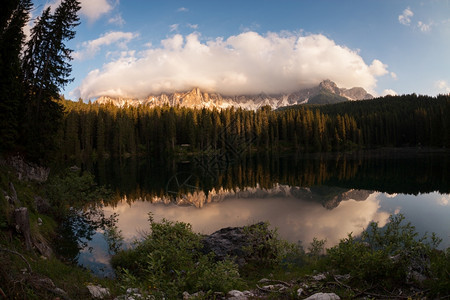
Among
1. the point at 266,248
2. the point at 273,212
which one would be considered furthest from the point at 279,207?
the point at 266,248

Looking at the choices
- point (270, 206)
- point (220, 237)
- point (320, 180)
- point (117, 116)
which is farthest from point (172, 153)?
point (220, 237)

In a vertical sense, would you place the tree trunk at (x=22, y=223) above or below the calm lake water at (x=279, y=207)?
above

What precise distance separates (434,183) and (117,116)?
386ft

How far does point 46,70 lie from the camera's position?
1004 inches

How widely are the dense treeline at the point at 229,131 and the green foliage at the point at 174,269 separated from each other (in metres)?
85.9

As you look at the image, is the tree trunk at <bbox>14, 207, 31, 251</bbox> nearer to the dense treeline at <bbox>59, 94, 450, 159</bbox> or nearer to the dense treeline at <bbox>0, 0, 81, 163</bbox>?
the dense treeline at <bbox>0, 0, 81, 163</bbox>

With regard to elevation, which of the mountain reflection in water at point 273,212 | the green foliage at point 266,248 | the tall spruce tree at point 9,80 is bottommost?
the mountain reflection in water at point 273,212

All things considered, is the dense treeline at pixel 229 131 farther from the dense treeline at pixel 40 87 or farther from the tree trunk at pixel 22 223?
the tree trunk at pixel 22 223

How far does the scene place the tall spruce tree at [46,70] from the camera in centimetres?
2425

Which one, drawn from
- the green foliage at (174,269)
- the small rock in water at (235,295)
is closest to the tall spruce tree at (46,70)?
the green foliage at (174,269)

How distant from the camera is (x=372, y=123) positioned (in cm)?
14188

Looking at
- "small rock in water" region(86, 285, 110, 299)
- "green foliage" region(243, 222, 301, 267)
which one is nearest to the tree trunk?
"small rock in water" region(86, 285, 110, 299)

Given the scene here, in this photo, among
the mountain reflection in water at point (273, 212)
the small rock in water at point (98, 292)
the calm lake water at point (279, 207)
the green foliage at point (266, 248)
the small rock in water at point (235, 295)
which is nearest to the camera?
the small rock in water at point (98, 292)

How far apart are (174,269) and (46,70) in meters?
25.7
